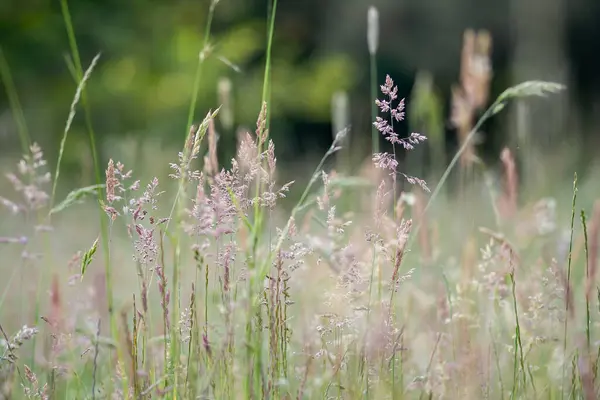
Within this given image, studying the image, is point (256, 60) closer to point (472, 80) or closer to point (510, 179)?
point (472, 80)

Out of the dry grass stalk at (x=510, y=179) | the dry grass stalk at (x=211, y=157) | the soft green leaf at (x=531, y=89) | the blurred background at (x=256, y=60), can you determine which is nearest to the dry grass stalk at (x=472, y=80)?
the dry grass stalk at (x=510, y=179)

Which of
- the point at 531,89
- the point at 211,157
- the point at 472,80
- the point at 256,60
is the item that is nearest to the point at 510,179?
the point at 531,89

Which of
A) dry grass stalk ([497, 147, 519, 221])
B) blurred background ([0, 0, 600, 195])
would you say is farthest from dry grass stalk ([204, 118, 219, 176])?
blurred background ([0, 0, 600, 195])

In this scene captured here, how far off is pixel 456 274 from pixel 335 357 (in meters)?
1.32

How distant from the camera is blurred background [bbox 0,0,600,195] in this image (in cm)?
1350

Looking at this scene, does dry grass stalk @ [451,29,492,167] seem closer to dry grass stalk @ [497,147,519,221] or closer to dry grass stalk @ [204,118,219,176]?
dry grass stalk @ [497,147,519,221]

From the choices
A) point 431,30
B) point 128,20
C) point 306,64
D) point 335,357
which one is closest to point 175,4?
point 128,20

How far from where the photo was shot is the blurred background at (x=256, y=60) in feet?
44.3

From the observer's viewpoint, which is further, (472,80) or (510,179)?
(472,80)

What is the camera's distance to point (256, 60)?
16.6 m

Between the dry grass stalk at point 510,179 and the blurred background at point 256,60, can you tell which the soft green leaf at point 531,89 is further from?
the blurred background at point 256,60

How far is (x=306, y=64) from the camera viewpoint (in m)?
16.3

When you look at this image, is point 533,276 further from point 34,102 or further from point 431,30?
point 431,30

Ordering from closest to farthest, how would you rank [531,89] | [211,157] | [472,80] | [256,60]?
[211,157] → [531,89] → [472,80] → [256,60]
